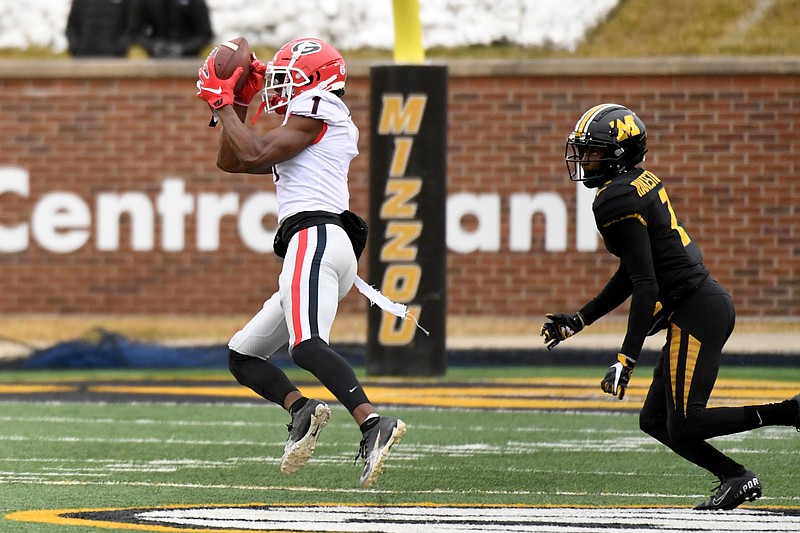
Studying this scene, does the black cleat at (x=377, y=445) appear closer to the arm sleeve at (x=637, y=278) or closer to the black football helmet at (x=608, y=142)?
the arm sleeve at (x=637, y=278)

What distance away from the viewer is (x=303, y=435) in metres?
6.21

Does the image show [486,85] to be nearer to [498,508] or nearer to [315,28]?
[315,28]

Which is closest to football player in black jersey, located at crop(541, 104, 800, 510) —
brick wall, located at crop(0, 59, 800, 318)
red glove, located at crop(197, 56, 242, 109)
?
red glove, located at crop(197, 56, 242, 109)

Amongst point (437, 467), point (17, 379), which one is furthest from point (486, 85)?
point (437, 467)

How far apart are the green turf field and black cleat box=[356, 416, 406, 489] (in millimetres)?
251

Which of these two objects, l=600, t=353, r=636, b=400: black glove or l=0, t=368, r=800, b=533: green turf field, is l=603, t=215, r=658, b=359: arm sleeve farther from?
l=0, t=368, r=800, b=533: green turf field

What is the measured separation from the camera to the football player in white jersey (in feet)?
20.4

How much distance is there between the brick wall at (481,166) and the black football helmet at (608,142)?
7.78m

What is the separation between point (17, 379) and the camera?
1260cm

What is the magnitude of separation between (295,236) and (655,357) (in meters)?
7.68

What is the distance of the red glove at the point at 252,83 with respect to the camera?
6684 millimetres

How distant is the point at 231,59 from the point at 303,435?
1.57m

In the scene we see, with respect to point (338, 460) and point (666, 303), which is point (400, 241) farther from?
point (666, 303)

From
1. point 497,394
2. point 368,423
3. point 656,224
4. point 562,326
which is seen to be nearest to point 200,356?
point 497,394
